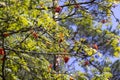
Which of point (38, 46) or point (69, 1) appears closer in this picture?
point (38, 46)

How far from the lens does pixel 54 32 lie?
6.05 meters

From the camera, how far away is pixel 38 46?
6375 millimetres

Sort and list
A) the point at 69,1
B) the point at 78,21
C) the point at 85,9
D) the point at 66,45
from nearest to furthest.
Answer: the point at 66,45
the point at 69,1
the point at 85,9
the point at 78,21

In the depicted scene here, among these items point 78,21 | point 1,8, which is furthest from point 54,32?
point 78,21

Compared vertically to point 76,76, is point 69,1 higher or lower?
higher

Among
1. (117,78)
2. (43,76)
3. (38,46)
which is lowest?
(117,78)

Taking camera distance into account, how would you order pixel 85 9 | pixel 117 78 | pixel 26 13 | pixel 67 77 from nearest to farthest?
pixel 26 13, pixel 67 77, pixel 85 9, pixel 117 78

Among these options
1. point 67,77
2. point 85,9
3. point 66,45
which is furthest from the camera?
point 85,9

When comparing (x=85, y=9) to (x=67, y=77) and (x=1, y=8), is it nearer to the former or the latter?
(x=67, y=77)

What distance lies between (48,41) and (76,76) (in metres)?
0.82

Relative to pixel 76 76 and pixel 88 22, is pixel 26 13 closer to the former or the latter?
pixel 76 76

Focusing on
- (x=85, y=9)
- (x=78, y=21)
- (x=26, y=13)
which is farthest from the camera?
(x=78, y=21)

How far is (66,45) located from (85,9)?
1.32 meters

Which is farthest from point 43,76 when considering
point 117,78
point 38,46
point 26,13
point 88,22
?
point 117,78
